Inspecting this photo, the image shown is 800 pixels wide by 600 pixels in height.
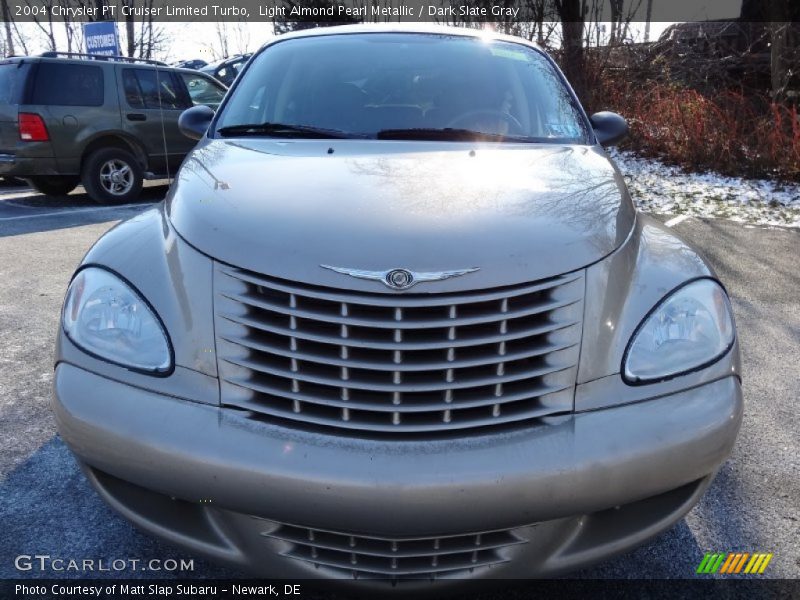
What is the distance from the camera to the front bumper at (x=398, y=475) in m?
1.47

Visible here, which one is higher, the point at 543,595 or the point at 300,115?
the point at 300,115

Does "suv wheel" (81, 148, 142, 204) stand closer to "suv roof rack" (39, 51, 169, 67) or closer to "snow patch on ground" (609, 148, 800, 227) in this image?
"suv roof rack" (39, 51, 169, 67)

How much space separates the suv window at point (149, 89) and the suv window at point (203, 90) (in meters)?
0.58

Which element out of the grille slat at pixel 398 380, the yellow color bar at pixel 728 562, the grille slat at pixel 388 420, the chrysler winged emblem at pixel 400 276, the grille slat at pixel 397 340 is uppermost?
the chrysler winged emblem at pixel 400 276

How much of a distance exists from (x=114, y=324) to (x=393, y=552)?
37.2 inches

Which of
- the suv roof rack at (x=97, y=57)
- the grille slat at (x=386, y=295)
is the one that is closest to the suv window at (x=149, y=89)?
the suv roof rack at (x=97, y=57)

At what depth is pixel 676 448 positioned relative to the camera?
1.60 m

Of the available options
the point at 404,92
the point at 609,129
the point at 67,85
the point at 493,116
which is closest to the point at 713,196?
the point at 609,129

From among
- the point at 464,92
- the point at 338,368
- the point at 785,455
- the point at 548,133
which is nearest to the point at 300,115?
the point at 464,92

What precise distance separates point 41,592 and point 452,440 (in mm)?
1295

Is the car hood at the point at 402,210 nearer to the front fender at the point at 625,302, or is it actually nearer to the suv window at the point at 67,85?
the front fender at the point at 625,302

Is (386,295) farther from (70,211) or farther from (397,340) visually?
(70,211)

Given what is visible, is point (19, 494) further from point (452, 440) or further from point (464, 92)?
point (464, 92)

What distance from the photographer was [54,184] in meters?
8.77
